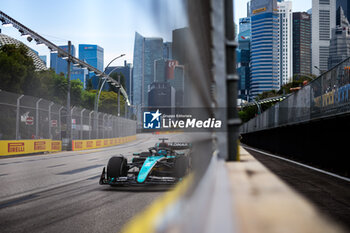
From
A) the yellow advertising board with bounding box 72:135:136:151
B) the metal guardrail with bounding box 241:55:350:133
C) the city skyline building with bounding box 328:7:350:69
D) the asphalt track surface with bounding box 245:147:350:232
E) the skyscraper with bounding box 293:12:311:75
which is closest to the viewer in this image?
the asphalt track surface with bounding box 245:147:350:232

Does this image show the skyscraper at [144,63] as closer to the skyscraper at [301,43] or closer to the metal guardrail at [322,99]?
the metal guardrail at [322,99]

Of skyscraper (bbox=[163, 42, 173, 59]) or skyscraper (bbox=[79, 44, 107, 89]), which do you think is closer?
skyscraper (bbox=[163, 42, 173, 59])

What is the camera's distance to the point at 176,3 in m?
1.20

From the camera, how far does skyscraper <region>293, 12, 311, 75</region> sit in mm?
133125

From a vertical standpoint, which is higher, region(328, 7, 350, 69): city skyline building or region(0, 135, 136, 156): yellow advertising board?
region(328, 7, 350, 69): city skyline building

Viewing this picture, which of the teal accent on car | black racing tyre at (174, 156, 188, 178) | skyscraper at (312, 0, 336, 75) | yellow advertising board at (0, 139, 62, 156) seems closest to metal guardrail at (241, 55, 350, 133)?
the teal accent on car

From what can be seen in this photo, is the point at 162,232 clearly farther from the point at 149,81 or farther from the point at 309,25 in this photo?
the point at 309,25

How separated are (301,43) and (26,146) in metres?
135

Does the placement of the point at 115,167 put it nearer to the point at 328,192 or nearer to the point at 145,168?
the point at 145,168

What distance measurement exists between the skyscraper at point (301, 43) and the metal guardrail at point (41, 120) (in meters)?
115

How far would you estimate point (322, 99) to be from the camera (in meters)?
11.5

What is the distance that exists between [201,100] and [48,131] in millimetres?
20434

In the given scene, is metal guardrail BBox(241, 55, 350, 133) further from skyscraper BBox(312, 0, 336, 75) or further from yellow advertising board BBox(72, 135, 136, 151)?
skyscraper BBox(312, 0, 336, 75)

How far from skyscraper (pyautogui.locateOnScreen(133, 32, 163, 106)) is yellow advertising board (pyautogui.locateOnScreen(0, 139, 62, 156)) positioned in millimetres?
16702
